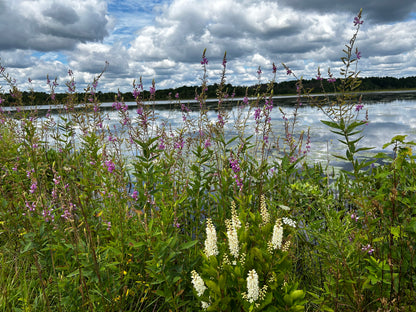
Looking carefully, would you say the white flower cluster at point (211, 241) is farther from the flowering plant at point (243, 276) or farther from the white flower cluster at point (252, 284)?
the white flower cluster at point (252, 284)

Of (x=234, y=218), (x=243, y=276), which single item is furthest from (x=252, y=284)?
(x=234, y=218)

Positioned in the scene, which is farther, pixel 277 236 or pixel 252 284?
pixel 277 236

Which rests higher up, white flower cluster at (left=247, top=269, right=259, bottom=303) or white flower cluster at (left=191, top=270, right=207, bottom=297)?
white flower cluster at (left=247, top=269, right=259, bottom=303)

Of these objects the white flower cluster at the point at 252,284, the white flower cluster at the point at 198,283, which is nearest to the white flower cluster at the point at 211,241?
the white flower cluster at the point at 198,283

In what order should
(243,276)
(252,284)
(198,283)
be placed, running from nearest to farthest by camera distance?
(252,284)
(198,283)
(243,276)

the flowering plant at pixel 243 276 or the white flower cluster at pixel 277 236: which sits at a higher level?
the white flower cluster at pixel 277 236

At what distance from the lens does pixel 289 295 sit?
4.90ft

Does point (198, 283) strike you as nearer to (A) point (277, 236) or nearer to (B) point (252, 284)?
(B) point (252, 284)

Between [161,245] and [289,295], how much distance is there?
789mm

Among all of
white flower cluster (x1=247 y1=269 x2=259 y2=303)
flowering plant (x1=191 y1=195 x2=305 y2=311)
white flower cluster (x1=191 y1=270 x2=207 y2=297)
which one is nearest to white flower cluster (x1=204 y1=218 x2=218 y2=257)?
flowering plant (x1=191 y1=195 x2=305 y2=311)

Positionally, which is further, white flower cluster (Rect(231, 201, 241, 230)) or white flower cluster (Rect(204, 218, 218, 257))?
white flower cluster (Rect(231, 201, 241, 230))

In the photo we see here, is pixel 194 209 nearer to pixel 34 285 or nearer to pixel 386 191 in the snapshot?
pixel 34 285

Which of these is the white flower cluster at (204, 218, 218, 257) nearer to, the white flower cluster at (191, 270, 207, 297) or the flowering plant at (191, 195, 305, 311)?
the flowering plant at (191, 195, 305, 311)

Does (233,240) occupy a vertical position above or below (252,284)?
above
